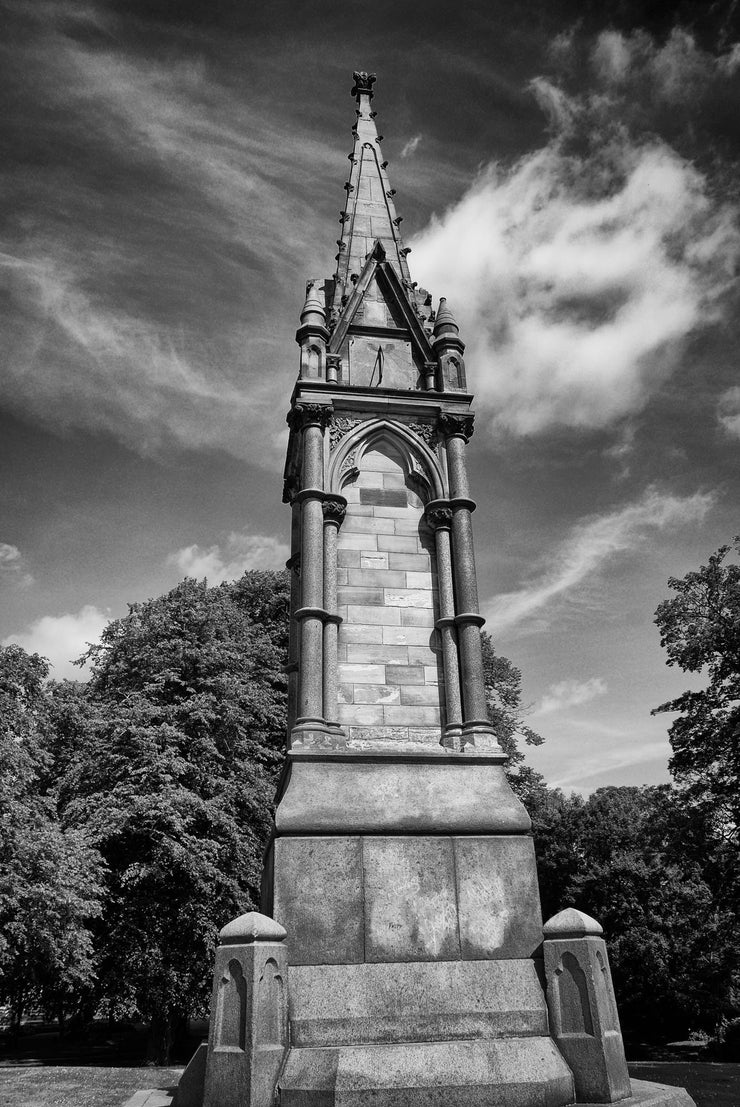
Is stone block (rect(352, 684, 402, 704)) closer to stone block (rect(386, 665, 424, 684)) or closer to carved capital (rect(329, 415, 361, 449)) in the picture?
stone block (rect(386, 665, 424, 684))

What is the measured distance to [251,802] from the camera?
25281 millimetres

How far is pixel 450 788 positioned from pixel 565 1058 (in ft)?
8.60

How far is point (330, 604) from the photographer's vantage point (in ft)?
31.9

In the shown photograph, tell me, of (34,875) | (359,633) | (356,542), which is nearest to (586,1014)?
(359,633)

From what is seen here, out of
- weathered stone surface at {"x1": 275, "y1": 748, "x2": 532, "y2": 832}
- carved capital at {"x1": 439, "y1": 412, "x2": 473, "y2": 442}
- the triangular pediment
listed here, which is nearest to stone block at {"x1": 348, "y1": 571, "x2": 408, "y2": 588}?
carved capital at {"x1": 439, "y1": 412, "x2": 473, "y2": 442}

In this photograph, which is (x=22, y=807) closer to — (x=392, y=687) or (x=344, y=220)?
(x=392, y=687)

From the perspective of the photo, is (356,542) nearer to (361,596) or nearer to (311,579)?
(361,596)

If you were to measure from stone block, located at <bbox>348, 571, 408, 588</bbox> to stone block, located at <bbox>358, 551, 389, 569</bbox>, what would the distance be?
0.06 meters

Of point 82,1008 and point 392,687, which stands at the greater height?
point 392,687

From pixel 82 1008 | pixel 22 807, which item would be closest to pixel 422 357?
pixel 22 807

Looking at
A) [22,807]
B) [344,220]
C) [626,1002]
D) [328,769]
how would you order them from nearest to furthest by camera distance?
[328,769] < [344,220] < [22,807] < [626,1002]

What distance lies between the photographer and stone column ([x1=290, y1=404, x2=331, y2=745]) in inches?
351

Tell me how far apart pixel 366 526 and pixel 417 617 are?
142cm

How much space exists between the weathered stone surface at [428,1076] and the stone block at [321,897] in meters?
0.86
